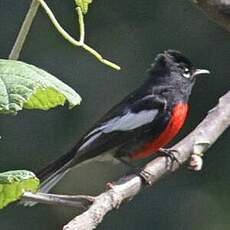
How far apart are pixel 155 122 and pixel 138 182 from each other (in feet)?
5.40

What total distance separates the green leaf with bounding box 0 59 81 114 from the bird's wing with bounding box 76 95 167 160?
2275mm

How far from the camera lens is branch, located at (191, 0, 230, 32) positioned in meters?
2.02

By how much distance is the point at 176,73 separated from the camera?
4.07 meters

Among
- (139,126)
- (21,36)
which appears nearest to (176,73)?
(139,126)

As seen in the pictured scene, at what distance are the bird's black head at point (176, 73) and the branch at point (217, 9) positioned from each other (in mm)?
1881

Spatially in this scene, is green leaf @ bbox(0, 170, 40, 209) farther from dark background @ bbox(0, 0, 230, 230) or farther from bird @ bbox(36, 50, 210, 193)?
dark background @ bbox(0, 0, 230, 230)

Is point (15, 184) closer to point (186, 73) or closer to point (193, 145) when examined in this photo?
point (193, 145)

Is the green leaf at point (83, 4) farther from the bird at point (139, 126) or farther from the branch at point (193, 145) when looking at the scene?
the bird at point (139, 126)

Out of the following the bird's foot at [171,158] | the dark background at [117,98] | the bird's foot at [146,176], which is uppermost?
the bird's foot at [171,158]

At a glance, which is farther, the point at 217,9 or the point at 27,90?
the point at 217,9

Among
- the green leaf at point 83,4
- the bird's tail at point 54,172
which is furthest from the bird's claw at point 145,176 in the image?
the bird's tail at point 54,172

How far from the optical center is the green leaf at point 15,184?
122 centimetres

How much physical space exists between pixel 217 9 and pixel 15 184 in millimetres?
Answer: 920

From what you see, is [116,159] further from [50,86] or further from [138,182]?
[50,86]
